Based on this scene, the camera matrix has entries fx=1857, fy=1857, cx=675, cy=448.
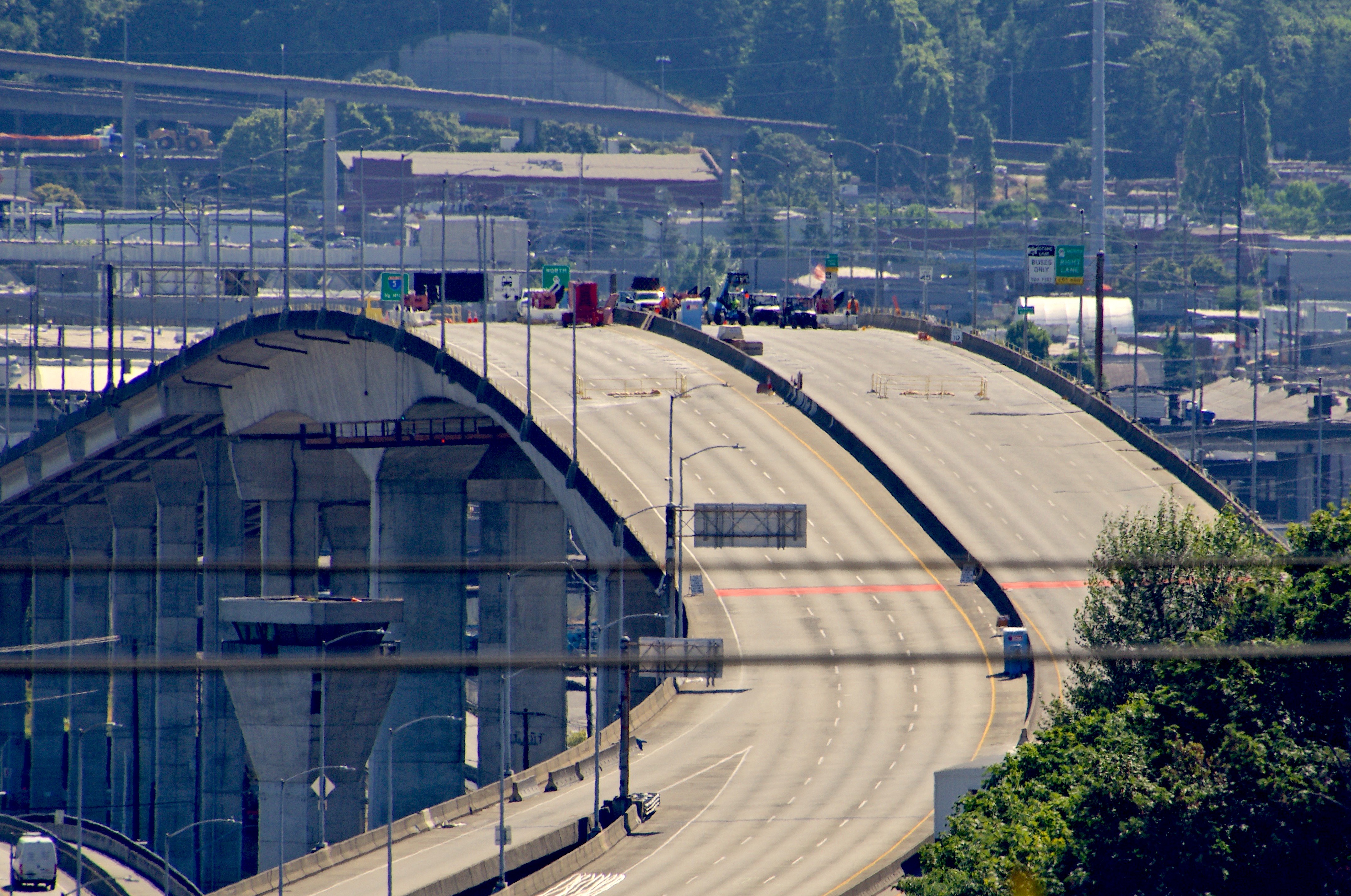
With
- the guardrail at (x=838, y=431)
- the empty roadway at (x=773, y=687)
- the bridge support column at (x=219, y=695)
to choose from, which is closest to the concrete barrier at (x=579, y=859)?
the empty roadway at (x=773, y=687)

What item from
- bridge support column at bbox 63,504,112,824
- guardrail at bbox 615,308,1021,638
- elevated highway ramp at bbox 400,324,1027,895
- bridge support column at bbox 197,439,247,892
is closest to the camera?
elevated highway ramp at bbox 400,324,1027,895

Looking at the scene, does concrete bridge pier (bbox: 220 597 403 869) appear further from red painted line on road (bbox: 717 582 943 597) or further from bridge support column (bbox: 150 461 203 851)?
bridge support column (bbox: 150 461 203 851)

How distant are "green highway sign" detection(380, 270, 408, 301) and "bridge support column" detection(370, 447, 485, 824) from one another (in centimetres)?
1156

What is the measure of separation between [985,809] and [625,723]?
1956cm

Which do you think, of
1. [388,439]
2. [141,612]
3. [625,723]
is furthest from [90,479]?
[625,723]

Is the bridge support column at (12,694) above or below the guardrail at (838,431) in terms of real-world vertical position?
below

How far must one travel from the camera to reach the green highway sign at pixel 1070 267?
393ft

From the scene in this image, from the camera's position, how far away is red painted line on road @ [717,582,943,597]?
285 feet

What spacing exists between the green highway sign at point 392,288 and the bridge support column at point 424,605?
37.9 feet

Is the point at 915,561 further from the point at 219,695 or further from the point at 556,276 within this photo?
the point at 556,276

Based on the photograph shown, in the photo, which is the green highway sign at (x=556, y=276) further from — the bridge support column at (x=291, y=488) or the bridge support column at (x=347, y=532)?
the bridge support column at (x=291, y=488)

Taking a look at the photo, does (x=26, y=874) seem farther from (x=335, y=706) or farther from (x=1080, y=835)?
(x=1080, y=835)

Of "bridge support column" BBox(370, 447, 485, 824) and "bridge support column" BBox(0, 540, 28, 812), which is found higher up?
"bridge support column" BBox(370, 447, 485, 824)

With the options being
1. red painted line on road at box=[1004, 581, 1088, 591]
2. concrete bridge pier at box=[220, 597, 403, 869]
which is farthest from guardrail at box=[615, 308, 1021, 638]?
concrete bridge pier at box=[220, 597, 403, 869]
